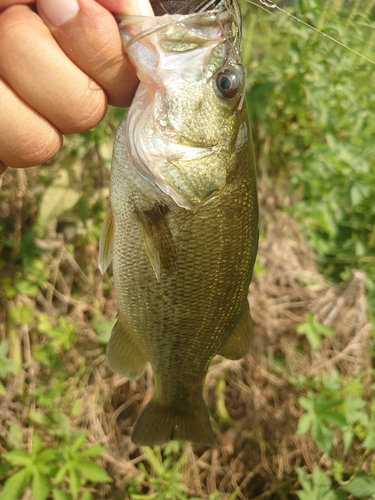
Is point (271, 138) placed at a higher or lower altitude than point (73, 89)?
lower

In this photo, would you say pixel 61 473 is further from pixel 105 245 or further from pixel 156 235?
pixel 156 235

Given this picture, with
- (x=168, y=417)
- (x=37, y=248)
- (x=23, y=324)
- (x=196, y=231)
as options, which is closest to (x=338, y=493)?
(x=168, y=417)

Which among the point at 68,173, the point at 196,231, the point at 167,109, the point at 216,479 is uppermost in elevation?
the point at 167,109

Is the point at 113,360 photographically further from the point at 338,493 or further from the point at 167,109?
the point at 338,493

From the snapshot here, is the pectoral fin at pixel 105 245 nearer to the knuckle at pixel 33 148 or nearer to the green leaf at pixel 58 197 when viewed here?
the knuckle at pixel 33 148

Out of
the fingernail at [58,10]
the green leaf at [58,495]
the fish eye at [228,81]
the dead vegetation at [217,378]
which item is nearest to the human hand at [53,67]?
the fingernail at [58,10]

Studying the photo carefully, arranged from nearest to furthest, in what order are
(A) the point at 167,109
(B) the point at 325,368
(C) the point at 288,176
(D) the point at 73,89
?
(D) the point at 73,89, (A) the point at 167,109, (B) the point at 325,368, (C) the point at 288,176

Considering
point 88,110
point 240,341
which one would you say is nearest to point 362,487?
point 240,341

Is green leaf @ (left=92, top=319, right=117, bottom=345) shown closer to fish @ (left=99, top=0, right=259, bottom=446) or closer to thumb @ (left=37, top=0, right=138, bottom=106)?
fish @ (left=99, top=0, right=259, bottom=446)
